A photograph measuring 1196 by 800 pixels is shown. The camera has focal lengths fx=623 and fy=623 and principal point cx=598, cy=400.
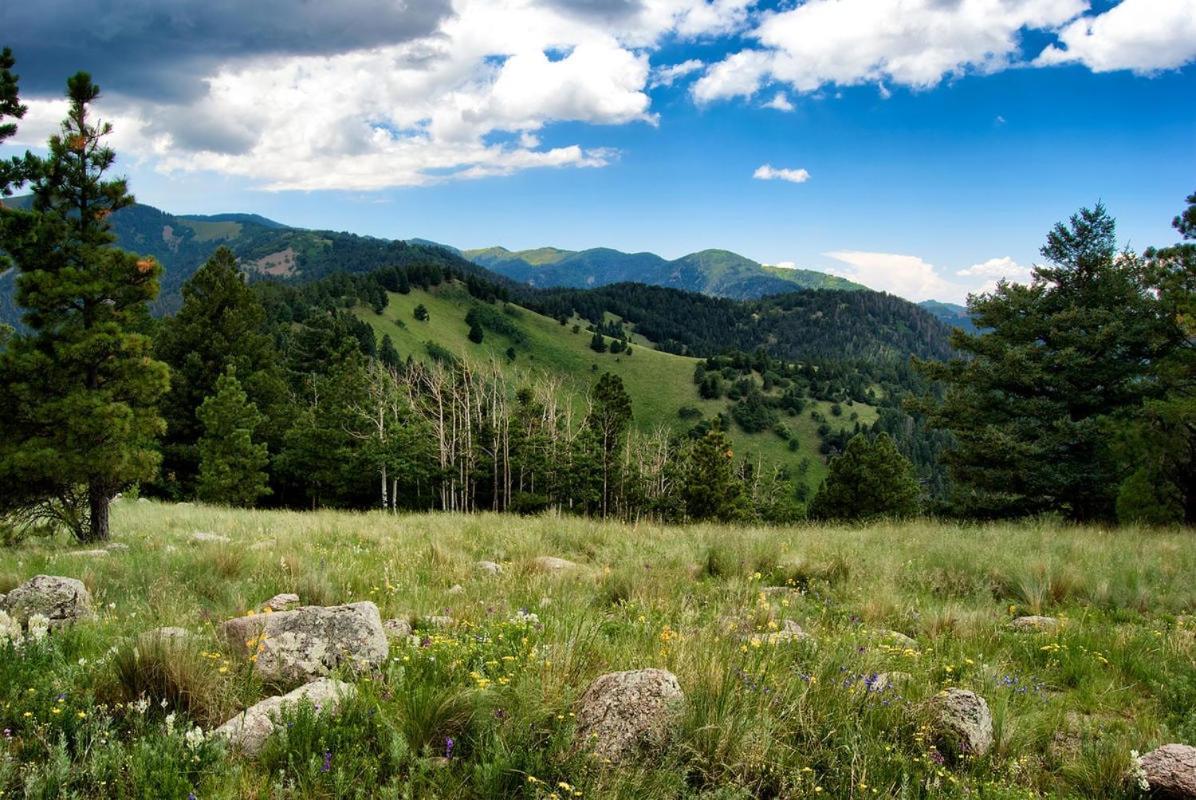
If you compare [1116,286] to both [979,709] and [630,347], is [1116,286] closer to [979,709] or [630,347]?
[979,709]

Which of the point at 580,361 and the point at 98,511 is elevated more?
the point at 580,361

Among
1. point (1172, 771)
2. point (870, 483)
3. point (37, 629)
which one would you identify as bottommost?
point (870, 483)

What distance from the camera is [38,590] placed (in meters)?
5.55

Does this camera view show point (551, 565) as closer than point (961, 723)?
No

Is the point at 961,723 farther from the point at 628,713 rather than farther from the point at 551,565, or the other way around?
the point at 551,565

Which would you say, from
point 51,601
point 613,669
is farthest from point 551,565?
point 51,601

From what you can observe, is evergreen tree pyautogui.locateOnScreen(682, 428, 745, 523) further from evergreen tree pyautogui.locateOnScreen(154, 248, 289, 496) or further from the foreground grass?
the foreground grass

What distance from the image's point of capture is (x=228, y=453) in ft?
115

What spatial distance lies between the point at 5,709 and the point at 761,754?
13.7 feet

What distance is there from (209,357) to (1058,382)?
172ft

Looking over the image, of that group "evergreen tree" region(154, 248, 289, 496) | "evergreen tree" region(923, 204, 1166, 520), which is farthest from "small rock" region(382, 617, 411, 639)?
"evergreen tree" region(154, 248, 289, 496)

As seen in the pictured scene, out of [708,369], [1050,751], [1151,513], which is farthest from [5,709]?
[708,369]

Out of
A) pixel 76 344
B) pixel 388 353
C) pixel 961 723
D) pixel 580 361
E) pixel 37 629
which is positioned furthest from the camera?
pixel 580 361

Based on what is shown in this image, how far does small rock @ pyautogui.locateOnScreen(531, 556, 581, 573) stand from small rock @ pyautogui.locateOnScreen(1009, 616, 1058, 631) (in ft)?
16.3
